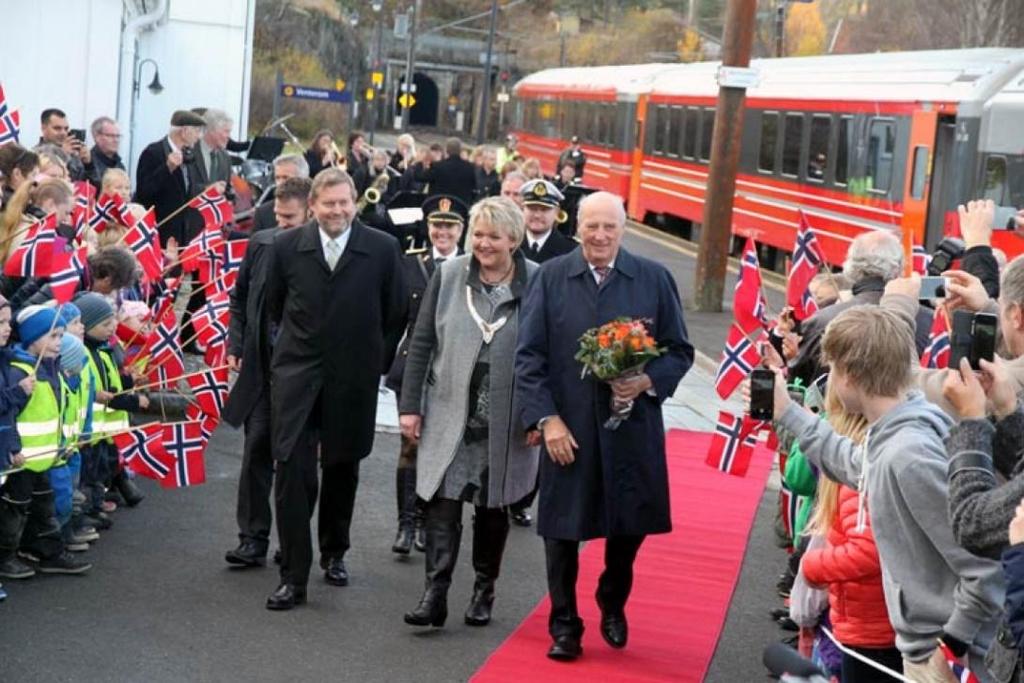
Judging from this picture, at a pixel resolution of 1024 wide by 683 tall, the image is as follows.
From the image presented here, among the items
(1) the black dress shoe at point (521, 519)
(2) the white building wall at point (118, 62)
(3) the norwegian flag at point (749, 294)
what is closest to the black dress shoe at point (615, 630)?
(3) the norwegian flag at point (749, 294)

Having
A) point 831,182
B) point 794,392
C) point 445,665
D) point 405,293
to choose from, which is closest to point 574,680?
point 445,665

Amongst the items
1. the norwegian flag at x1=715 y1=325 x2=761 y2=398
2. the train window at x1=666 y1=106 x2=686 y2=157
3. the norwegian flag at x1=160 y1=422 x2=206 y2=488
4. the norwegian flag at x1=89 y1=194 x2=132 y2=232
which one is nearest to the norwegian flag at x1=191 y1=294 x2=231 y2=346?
the norwegian flag at x1=160 y1=422 x2=206 y2=488

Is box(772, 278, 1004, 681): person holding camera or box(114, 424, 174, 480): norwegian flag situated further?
box(114, 424, 174, 480): norwegian flag

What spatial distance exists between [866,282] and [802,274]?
5.47 ft

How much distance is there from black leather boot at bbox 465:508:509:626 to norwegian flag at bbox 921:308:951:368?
6.61ft

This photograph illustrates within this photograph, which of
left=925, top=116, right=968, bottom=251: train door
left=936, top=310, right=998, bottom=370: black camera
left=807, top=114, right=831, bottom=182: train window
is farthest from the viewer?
left=807, top=114, right=831, bottom=182: train window

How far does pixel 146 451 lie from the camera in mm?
9406

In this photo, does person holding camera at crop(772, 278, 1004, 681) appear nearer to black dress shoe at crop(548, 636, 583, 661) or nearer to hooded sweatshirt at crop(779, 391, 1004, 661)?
hooded sweatshirt at crop(779, 391, 1004, 661)

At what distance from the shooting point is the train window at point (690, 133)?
36.5 metres

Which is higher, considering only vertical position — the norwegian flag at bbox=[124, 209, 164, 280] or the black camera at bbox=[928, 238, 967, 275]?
the black camera at bbox=[928, 238, 967, 275]

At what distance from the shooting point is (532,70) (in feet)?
322

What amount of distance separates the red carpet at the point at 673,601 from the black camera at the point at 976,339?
10.7 ft

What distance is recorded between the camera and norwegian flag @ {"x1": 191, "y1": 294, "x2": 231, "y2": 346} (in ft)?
35.4

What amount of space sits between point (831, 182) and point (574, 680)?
2164cm
